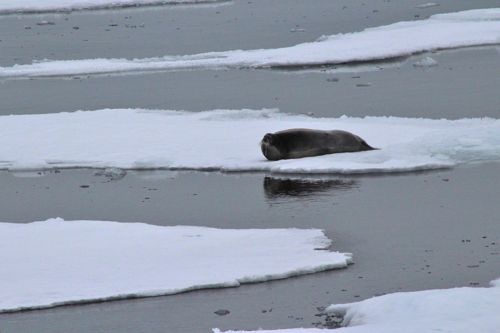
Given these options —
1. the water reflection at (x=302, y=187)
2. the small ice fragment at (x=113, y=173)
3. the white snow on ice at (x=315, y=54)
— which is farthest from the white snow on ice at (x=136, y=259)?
the white snow on ice at (x=315, y=54)

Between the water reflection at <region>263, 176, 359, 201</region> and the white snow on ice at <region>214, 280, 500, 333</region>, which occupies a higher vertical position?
the water reflection at <region>263, 176, 359, 201</region>

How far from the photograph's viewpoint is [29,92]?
15.5 meters

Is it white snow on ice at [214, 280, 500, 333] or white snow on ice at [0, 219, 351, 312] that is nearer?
white snow on ice at [214, 280, 500, 333]

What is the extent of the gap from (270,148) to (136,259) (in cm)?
307

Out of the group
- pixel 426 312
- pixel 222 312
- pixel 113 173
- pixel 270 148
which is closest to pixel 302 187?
pixel 270 148

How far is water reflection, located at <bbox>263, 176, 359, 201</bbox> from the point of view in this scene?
9531 millimetres

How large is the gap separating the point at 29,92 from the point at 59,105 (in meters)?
1.38

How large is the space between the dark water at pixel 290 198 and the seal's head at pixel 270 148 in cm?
42

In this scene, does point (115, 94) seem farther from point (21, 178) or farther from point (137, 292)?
point (137, 292)

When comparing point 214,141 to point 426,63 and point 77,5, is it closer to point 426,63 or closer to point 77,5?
point 426,63

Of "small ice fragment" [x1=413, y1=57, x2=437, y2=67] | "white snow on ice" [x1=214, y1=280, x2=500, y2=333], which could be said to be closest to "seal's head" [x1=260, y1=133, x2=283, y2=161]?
"white snow on ice" [x1=214, y1=280, x2=500, y2=333]

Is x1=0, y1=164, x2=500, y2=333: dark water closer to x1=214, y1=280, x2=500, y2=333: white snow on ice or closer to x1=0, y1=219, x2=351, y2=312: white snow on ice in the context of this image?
x1=0, y1=219, x2=351, y2=312: white snow on ice

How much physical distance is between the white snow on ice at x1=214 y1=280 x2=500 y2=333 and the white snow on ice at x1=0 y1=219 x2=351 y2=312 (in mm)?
889

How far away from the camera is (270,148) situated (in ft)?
35.1
